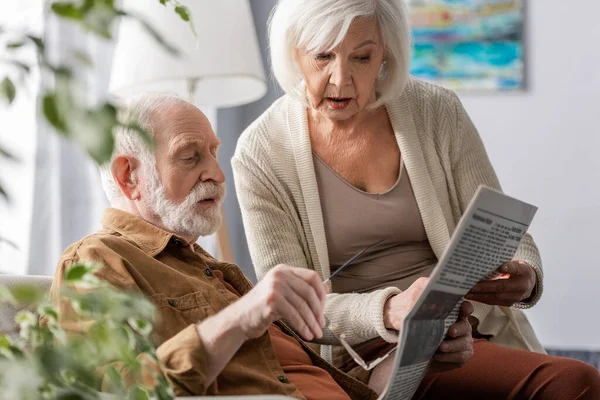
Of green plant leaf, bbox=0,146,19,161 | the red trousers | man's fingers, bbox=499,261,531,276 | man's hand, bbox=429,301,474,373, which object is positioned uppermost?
green plant leaf, bbox=0,146,19,161

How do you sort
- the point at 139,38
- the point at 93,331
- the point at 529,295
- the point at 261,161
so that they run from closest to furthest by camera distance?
the point at 93,331 → the point at 529,295 → the point at 261,161 → the point at 139,38

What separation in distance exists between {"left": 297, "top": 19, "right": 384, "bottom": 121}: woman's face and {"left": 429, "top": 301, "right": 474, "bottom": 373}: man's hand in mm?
583

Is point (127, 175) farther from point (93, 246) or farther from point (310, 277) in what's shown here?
point (310, 277)

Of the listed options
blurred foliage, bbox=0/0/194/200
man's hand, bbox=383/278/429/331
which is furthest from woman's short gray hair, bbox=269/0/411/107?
blurred foliage, bbox=0/0/194/200

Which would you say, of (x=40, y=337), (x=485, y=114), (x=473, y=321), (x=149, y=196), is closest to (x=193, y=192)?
(x=149, y=196)

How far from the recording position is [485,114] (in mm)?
4418

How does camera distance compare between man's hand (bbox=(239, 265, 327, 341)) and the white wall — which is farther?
the white wall

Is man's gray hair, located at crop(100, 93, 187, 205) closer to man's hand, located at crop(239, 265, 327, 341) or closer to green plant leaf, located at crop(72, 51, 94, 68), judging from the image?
man's hand, located at crop(239, 265, 327, 341)

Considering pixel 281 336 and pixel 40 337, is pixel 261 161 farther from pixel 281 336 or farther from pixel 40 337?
pixel 40 337

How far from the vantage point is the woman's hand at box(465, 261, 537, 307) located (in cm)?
162

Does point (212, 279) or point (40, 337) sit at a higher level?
point (40, 337)

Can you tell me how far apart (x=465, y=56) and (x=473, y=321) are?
2.88m

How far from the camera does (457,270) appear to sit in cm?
125

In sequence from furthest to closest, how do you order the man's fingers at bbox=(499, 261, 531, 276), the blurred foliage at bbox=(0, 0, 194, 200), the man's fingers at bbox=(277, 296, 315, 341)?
1. the man's fingers at bbox=(499, 261, 531, 276)
2. the man's fingers at bbox=(277, 296, 315, 341)
3. the blurred foliage at bbox=(0, 0, 194, 200)
